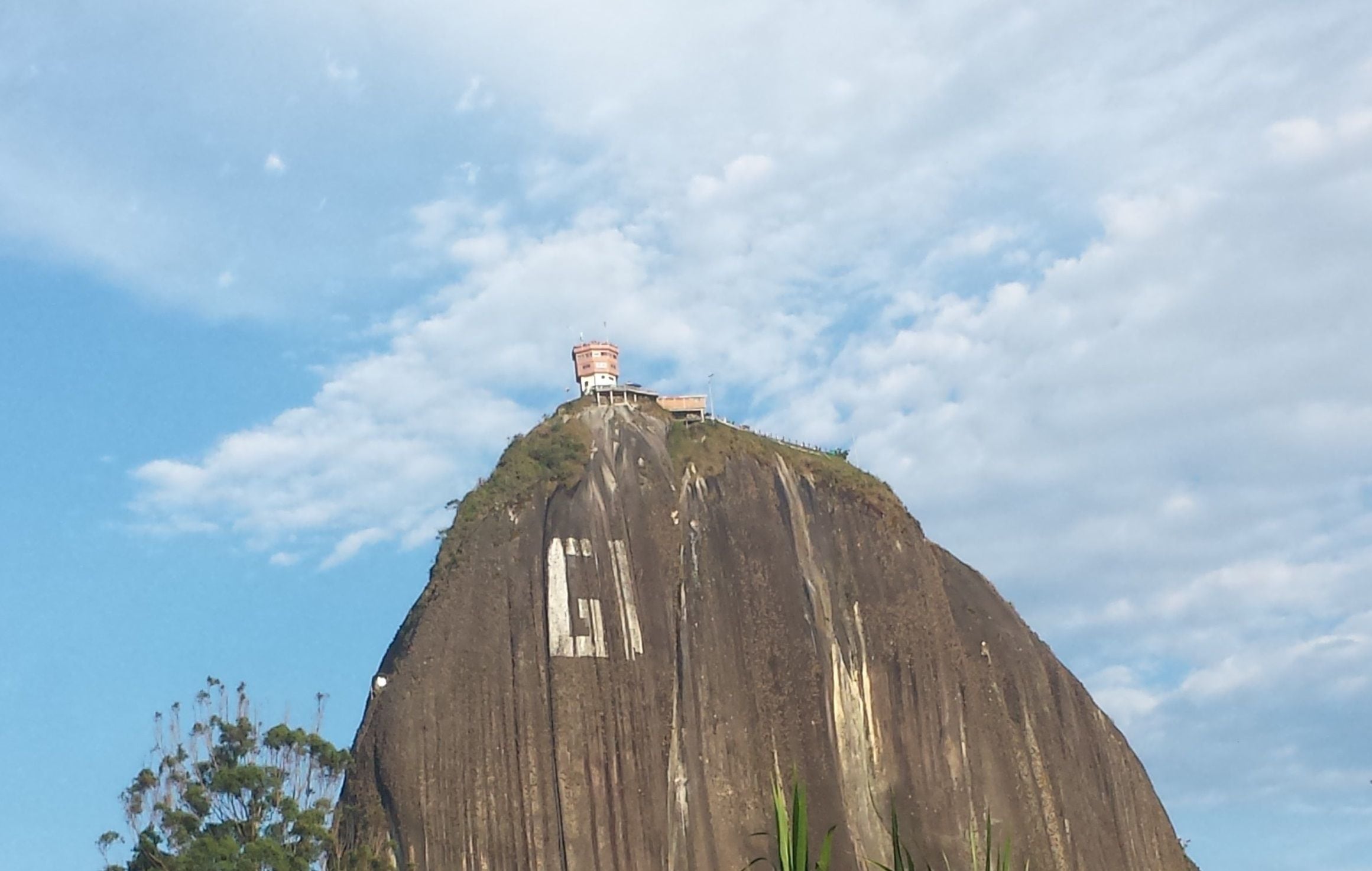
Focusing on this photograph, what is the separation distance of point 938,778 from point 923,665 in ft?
16.8

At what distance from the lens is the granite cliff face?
59.3 m

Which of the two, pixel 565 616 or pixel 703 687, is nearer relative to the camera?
pixel 565 616

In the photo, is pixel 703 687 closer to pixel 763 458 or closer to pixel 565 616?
pixel 565 616

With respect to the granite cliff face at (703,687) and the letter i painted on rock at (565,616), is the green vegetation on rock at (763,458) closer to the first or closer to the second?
the granite cliff face at (703,687)

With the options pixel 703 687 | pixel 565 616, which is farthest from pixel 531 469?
pixel 703 687

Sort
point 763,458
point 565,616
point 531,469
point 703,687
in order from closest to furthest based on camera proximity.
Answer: point 565,616, point 703,687, point 531,469, point 763,458

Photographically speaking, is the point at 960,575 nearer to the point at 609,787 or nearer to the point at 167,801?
the point at 609,787

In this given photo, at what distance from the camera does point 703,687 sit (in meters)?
65.6

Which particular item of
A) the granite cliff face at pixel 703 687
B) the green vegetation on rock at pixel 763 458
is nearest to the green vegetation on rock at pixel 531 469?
the granite cliff face at pixel 703 687

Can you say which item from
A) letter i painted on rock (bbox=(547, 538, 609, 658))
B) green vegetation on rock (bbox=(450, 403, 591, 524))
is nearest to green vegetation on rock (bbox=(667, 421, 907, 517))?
green vegetation on rock (bbox=(450, 403, 591, 524))

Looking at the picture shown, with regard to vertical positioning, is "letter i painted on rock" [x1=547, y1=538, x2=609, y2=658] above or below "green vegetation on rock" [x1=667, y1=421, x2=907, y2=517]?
below

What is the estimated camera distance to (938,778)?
6806cm

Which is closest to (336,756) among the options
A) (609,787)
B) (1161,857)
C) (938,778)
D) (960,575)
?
(609,787)

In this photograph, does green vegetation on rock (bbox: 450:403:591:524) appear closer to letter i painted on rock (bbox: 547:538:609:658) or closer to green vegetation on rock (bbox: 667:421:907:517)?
letter i painted on rock (bbox: 547:538:609:658)
